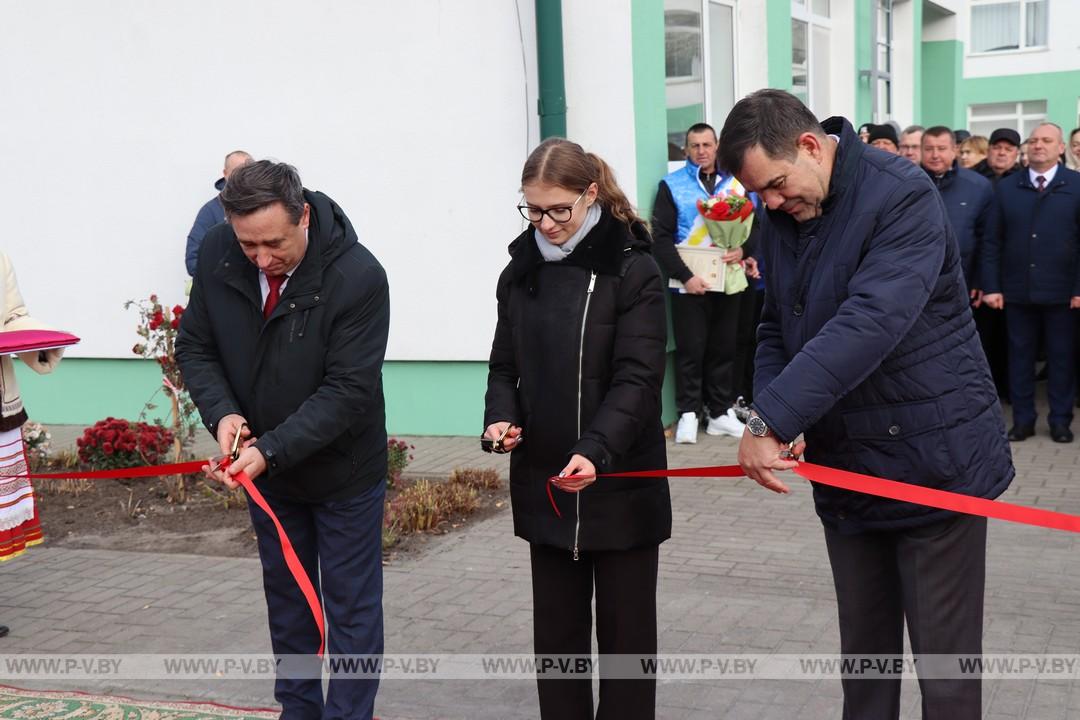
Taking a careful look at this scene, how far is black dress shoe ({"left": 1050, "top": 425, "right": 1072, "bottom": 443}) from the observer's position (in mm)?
8930

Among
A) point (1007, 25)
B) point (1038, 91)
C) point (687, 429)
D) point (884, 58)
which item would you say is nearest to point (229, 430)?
point (687, 429)

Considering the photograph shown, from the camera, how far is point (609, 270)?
12.0 ft

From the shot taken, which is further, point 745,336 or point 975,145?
point 975,145

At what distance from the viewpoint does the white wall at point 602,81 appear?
8789 mm

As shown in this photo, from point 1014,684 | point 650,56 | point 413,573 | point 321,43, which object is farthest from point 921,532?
point 321,43

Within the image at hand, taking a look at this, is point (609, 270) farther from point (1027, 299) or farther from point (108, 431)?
point (1027, 299)

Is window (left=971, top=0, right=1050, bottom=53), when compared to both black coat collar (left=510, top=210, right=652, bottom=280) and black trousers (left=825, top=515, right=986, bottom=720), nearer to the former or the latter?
black coat collar (left=510, top=210, right=652, bottom=280)

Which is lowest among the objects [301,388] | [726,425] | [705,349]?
[726,425]

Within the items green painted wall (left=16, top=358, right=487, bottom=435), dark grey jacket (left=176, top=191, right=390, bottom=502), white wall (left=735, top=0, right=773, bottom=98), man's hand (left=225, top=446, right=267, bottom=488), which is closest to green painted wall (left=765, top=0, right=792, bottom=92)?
white wall (left=735, top=0, right=773, bottom=98)

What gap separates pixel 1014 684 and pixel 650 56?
5741mm

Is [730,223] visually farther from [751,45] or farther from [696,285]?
[751,45]

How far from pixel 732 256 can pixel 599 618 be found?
222 inches

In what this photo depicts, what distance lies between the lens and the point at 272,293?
3.94 meters

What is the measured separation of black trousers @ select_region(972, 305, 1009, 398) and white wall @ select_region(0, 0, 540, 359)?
423 centimetres
